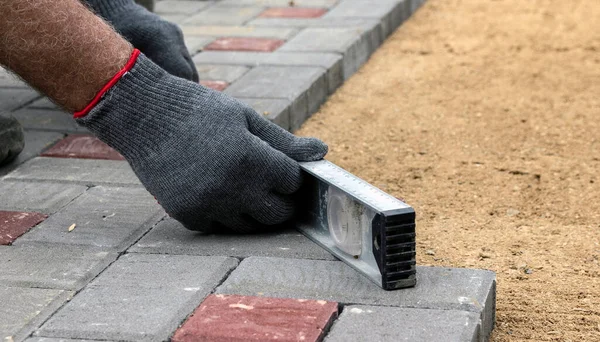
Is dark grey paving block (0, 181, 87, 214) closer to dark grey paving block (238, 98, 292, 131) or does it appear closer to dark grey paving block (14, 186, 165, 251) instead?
dark grey paving block (14, 186, 165, 251)

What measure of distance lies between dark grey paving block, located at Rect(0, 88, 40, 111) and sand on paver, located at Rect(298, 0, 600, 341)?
1.13 m

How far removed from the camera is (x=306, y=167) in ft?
7.97

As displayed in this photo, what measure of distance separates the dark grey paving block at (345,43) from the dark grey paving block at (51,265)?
2.27m

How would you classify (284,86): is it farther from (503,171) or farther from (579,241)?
(579,241)

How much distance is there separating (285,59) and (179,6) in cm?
158

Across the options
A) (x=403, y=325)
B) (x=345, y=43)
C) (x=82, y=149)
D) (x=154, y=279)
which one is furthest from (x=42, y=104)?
(x=403, y=325)

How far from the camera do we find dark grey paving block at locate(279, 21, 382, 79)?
4504mm

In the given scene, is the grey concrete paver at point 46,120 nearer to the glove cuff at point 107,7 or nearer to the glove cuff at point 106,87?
the glove cuff at point 107,7

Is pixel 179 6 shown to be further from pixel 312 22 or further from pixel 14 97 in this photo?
pixel 14 97

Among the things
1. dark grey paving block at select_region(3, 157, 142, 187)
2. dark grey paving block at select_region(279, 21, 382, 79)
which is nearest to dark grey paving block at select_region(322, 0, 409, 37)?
dark grey paving block at select_region(279, 21, 382, 79)

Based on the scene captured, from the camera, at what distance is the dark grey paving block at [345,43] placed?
4504 mm

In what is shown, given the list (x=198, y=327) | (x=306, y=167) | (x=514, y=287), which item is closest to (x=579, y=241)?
(x=514, y=287)

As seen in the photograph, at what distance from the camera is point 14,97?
392cm

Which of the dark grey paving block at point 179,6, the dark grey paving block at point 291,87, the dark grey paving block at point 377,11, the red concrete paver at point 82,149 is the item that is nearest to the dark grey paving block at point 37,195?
the red concrete paver at point 82,149
